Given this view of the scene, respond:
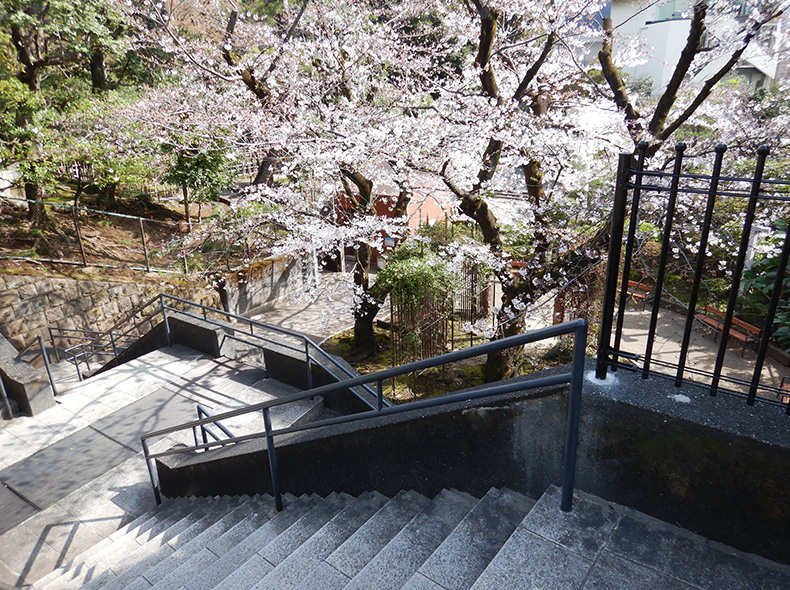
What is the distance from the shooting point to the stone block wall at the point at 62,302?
342 inches

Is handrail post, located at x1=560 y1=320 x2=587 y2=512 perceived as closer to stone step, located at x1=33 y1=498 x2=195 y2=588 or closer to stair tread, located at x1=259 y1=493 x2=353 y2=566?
stair tread, located at x1=259 y1=493 x2=353 y2=566

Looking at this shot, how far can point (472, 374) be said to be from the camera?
9055mm

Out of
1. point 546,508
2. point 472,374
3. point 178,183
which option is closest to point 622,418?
point 546,508

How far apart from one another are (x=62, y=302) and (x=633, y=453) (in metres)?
10.3

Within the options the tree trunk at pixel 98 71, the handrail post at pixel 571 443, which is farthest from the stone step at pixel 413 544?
the tree trunk at pixel 98 71

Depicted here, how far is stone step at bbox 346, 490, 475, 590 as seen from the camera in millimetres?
2404

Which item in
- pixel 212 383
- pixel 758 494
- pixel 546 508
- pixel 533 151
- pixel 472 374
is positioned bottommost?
pixel 472 374

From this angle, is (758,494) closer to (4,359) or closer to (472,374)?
(472,374)

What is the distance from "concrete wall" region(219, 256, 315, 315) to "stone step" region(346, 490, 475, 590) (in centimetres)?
1016

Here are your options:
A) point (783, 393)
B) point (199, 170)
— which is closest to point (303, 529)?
point (783, 393)

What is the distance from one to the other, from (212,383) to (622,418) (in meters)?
5.93

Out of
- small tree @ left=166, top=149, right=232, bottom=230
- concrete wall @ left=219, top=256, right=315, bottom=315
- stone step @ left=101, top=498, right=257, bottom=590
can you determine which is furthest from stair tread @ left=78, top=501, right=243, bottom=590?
small tree @ left=166, top=149, right=232, bottom=230

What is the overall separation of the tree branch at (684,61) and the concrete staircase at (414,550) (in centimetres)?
529

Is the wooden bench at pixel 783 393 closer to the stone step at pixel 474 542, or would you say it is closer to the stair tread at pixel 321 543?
the stone step at pixel 474 542
